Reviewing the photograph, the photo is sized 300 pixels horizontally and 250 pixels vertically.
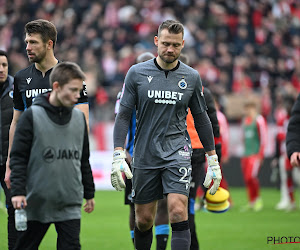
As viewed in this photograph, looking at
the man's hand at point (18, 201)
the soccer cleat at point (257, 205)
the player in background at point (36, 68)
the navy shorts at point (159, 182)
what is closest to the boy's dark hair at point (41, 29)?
the player in background at point (36, 68)

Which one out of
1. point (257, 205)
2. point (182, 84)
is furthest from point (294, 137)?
point (257, 205)

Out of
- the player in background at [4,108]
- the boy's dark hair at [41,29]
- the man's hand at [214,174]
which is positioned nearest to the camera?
the boy's dark hair at [41,29]

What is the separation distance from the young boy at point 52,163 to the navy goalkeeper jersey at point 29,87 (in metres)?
1.00

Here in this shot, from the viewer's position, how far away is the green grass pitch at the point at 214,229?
1000 centimetres

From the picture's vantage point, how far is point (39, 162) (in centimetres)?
566

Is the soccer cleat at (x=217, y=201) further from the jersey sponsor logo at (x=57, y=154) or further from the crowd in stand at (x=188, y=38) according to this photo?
the crowd in stand at (x=188, y=38)

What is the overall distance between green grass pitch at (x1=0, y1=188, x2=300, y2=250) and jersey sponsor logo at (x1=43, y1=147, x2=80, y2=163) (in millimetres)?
3227

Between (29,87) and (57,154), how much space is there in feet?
4.57

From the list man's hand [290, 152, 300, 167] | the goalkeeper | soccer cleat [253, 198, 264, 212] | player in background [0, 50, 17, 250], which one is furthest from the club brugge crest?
soccer cleat [253, 198, 264, 212]

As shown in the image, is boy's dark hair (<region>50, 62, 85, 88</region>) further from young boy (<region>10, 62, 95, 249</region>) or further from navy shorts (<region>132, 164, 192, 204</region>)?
navy shorts (<region>132, 164, 192, 204</region>)

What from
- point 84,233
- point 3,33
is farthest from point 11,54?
point 84,233

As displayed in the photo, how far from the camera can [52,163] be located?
5.68m

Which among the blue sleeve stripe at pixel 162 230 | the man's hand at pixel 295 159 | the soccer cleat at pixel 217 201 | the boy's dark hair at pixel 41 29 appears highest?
the boy's dark hair at pixel 41 29

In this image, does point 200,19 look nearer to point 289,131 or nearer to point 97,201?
point 97,201
